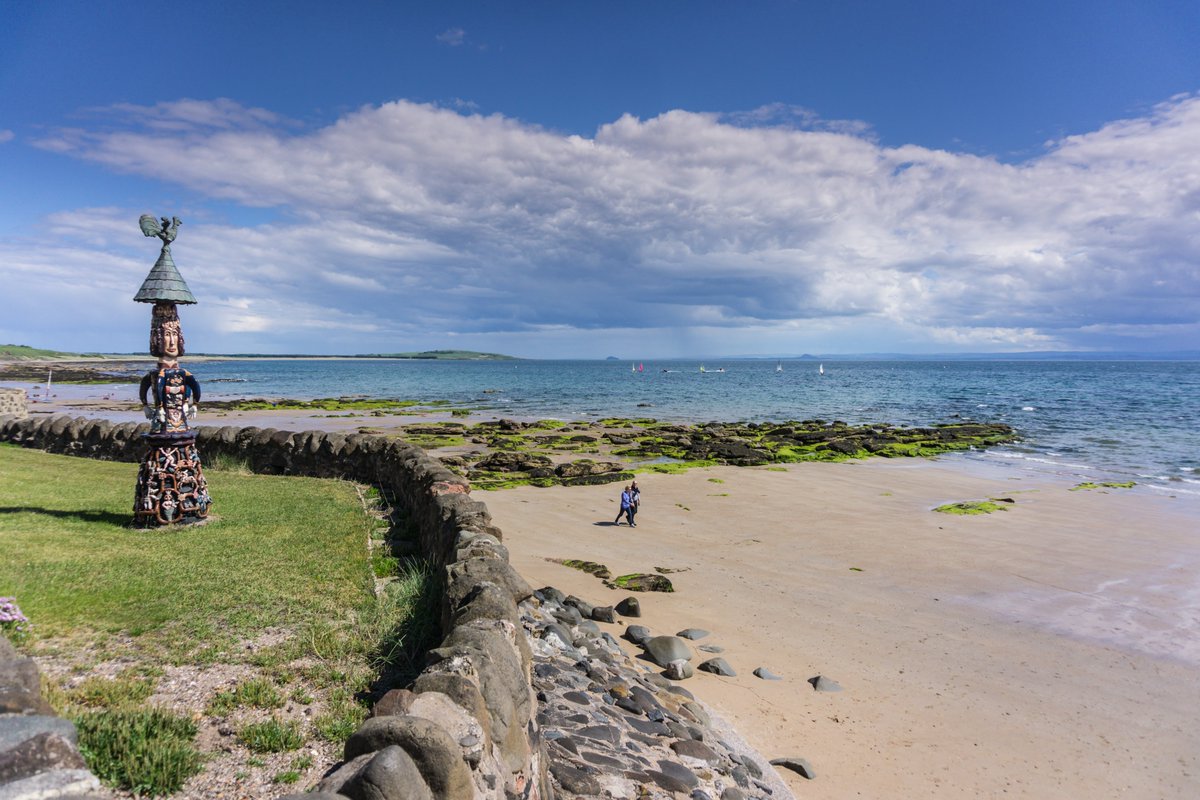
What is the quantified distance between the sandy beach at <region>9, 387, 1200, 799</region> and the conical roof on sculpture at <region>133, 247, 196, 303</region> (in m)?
8.02

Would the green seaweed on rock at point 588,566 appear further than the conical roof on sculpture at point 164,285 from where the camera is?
Yes

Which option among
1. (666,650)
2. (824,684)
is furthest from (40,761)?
(824,684)

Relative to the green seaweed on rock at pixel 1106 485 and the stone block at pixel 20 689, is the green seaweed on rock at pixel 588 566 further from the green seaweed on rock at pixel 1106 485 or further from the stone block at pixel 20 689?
the green seaweed on rock at pixel 1106 485

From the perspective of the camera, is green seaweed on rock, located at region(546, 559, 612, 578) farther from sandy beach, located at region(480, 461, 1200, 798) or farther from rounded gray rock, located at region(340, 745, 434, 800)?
rounded gray rock, located at region(340, 745, 434, 800)

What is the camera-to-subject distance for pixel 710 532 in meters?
18.2

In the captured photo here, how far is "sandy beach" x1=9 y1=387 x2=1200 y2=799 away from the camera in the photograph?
7.84m

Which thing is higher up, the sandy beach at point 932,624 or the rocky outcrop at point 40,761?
the rocky outcrop at point 40,761

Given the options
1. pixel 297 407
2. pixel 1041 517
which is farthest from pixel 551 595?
pixel 297 407

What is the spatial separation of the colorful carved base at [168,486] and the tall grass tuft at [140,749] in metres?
7.18

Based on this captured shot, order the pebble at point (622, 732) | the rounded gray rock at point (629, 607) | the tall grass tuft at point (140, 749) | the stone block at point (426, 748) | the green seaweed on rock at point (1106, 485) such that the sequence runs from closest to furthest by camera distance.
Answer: the stone block at point (426, 748) < the tall grass tuft at point (140, 749) < the pebble at point (622, 732) < the rounded gray rock at point (629, 607) < the green seaweed on rock at point (1106, 485)

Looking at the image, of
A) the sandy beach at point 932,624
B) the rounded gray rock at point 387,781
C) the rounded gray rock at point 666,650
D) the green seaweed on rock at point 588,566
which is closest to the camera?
the rounded gray rock at point 387,781

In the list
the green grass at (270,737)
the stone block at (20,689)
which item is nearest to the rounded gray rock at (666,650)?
the green grass at (270,737)

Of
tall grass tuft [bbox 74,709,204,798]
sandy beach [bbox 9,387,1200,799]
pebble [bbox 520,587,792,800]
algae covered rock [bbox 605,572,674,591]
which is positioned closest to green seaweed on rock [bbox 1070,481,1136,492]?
sandy beach [bbox 9,387,1200,799]

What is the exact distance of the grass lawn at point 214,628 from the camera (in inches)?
184
